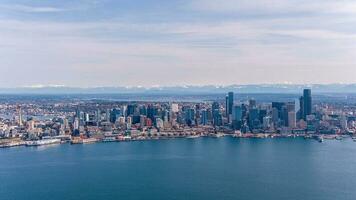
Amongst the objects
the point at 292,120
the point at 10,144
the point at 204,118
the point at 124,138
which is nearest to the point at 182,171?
the point at 124,138

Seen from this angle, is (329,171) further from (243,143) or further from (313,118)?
(313,118)

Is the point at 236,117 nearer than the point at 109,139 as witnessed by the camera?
No

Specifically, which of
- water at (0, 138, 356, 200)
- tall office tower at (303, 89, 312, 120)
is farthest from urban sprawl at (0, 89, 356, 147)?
water at (0, 138, 356, 200)

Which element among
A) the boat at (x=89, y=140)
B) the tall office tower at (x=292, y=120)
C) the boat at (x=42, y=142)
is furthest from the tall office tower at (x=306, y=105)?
the boat at (x=42, y=142)

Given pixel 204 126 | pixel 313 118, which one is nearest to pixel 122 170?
pixel 204 126

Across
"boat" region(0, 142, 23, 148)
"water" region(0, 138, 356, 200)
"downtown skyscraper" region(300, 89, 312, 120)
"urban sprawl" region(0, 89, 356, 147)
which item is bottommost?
"water" region(0, 138, 356, 200)

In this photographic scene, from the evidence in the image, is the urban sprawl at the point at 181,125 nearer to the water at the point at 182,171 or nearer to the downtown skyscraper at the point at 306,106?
the downtown skyscraper at the point at 306,106

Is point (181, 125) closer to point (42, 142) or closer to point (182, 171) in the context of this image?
point (42, 142)

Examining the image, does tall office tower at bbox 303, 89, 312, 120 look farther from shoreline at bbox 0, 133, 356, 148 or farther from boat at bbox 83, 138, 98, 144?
boat at bbox 83, 138, 98, 144
